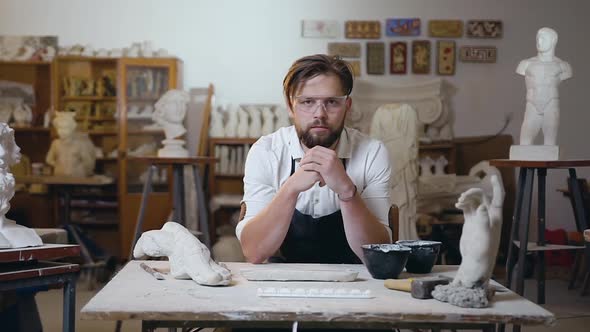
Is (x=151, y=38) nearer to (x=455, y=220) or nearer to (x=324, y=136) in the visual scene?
(x=455, y=220)

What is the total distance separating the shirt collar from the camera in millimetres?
2795

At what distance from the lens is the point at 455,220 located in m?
6.72

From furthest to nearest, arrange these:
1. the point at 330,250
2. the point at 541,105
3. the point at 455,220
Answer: the point at 455,220 → the point at 541,105 → the point at 330,250

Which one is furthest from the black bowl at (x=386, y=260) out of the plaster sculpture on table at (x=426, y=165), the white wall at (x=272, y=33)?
the white wall at (x=272, y=33)

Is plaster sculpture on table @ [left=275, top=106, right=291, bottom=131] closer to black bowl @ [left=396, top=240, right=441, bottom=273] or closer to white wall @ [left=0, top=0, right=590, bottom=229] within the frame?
white wall @ [left=0, top=0, right=590, bottom=229]

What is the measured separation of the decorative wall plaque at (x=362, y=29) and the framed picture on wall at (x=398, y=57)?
0.23 m

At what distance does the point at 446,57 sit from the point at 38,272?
5.96 m

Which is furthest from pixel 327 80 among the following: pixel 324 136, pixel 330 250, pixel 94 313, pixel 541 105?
pixel 541 105

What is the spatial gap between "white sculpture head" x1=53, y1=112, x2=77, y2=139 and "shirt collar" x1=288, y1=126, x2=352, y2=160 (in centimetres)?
437

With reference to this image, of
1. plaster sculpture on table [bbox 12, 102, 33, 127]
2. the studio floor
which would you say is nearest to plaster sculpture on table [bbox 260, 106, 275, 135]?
the studio floor

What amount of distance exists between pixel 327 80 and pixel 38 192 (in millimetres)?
5357

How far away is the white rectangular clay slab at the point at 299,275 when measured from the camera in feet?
6.67

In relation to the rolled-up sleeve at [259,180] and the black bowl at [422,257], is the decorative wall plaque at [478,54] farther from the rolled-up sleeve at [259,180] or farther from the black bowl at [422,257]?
the black bowl at [422,257]

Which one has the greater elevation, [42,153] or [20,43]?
[20,43]
